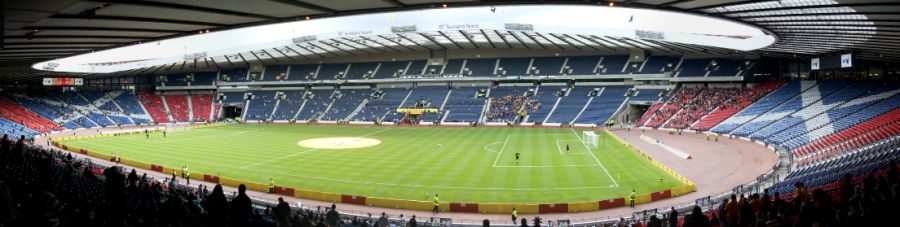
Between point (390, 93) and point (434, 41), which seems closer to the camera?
point (434, 41)

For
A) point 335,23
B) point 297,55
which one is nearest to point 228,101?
point 297,55

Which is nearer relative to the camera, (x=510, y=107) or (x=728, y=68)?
(x=728, y=68)

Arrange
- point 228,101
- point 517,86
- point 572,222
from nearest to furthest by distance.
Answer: point 572,222 → point 517,86 → point 228,101

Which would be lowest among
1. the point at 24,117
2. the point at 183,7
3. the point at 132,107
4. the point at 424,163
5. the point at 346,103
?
the point at 424,163

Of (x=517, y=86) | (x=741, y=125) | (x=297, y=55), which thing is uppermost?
(x=297, y=55)

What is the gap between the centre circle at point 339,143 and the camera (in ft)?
150

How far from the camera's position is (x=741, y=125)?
5072cm

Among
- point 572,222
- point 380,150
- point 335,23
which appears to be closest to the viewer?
point 572,222

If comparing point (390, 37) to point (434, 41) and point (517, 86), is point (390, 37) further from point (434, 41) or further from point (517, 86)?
point (517, 86)

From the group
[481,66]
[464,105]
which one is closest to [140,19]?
[464,105]

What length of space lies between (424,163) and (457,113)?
3868 centimetres

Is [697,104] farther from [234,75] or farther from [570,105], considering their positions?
[234,75]

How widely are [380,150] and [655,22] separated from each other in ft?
95.2

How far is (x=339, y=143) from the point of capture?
48094 mm
